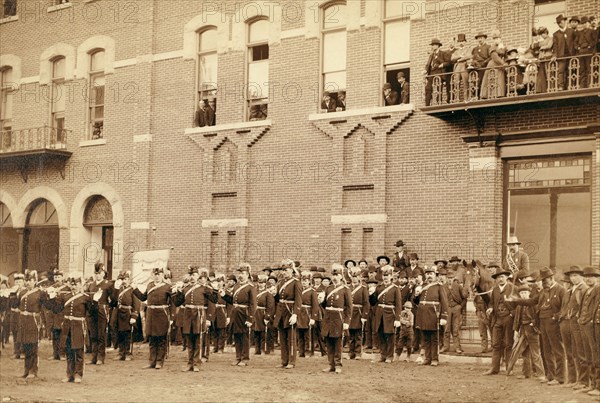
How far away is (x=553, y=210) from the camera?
15.7 meters

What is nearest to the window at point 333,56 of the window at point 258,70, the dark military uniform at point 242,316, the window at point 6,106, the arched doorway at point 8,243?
the window at point 258,70

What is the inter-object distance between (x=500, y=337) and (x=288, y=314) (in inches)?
166

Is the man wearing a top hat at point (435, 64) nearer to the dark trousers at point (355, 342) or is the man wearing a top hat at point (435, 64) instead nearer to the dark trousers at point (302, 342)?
the dark trousers at point (355, 342)

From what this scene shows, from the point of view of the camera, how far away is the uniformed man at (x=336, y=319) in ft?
46.4

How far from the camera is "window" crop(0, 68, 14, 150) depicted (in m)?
21.1

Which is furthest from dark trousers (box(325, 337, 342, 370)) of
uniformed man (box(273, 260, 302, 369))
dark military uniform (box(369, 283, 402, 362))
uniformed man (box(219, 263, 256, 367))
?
uniformed man (box(219, 263, 256, 367))

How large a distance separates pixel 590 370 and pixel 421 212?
6.82 m

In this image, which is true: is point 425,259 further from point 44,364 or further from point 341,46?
point 44,364

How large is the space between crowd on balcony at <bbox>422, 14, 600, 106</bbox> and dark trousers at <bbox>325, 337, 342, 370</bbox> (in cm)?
587

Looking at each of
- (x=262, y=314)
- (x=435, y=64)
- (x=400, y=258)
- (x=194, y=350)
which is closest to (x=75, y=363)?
(x=194, y=350)

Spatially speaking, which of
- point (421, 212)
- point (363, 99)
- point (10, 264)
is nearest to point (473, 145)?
point (421, 212)

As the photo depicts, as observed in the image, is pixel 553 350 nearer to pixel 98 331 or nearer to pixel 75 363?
pixel 75 363

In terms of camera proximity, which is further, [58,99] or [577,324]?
[58,99]

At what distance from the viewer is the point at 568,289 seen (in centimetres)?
1205
